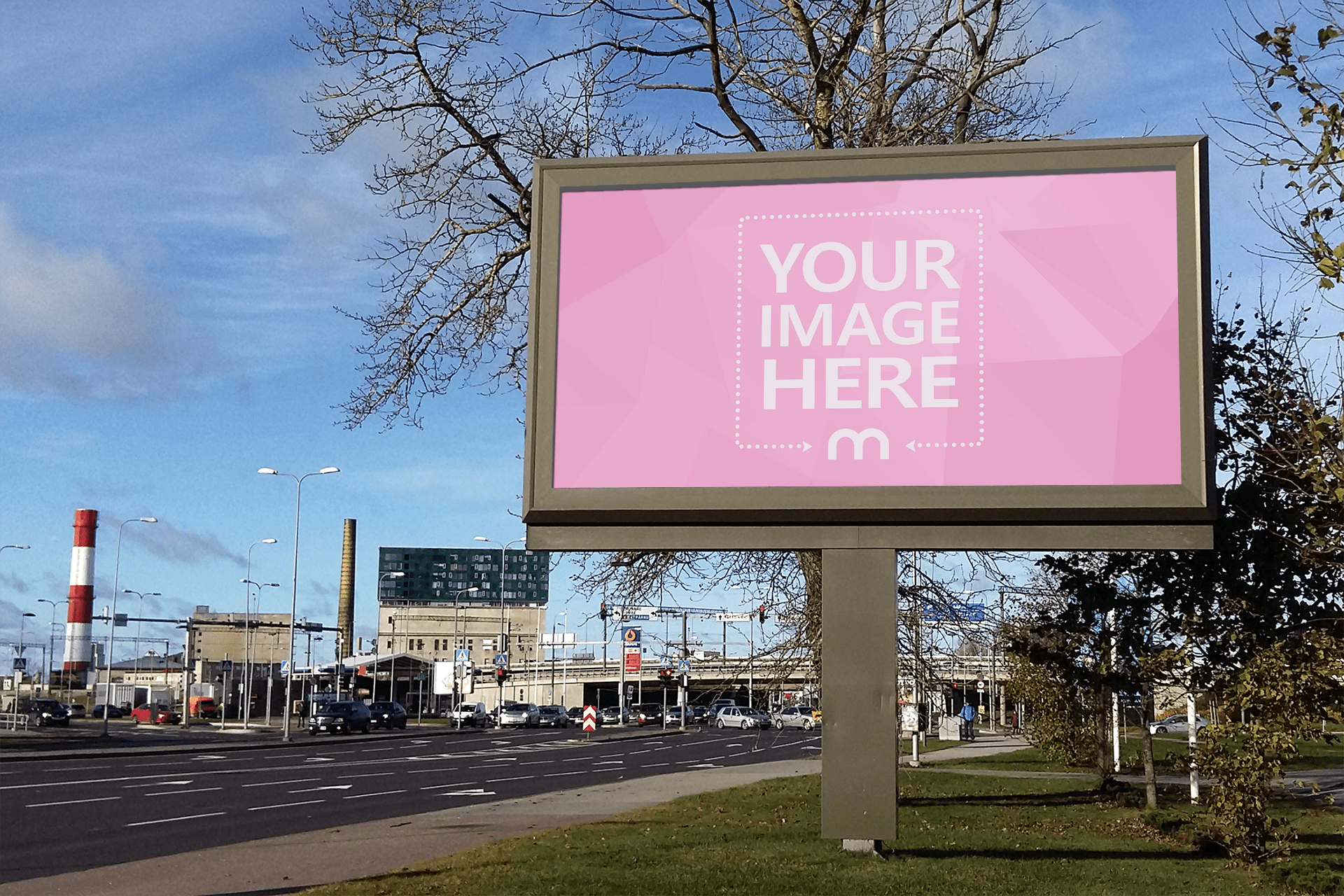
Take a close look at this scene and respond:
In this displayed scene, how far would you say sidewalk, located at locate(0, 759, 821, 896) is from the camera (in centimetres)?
1349

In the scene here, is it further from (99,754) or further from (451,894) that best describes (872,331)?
(99,754)

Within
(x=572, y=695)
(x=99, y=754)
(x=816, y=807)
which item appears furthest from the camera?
(x=572, y=695)

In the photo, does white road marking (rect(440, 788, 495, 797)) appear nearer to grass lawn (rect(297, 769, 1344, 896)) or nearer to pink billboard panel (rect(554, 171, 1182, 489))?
grass lawn (rect(297, 769, 1344, 896))

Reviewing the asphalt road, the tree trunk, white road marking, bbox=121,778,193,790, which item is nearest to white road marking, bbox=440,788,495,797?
the asphalt road

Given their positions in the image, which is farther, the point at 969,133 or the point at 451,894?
the point at 969,133

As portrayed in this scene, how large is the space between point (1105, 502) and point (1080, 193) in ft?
A: 8.58

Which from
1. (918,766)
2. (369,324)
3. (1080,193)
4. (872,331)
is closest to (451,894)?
(872,331)

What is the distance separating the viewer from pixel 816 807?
845 inches

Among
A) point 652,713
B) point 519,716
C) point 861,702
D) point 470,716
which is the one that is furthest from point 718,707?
point 861,702

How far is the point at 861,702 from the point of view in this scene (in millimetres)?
11531

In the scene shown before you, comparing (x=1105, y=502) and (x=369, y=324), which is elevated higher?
(x=369, y=324)

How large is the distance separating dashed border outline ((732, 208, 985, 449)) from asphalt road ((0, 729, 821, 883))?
9.31 meters

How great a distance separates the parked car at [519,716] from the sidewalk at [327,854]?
63068 millimetres

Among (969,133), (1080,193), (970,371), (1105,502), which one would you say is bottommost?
(1105,502)
